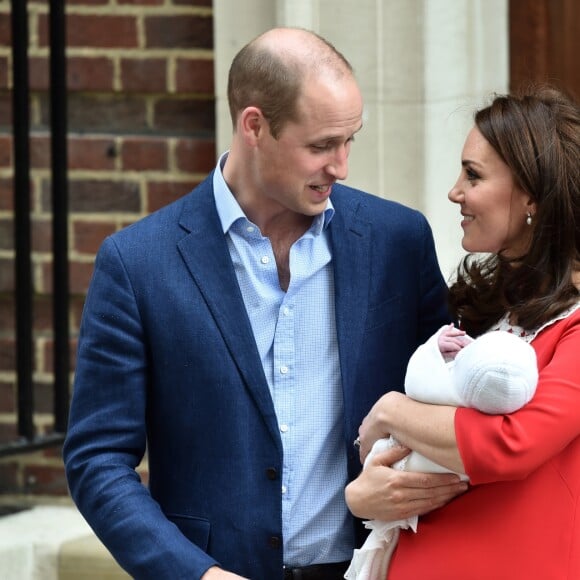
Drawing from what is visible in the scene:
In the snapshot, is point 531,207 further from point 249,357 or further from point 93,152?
point 93,152

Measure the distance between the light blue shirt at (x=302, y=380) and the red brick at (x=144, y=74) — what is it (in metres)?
1.27

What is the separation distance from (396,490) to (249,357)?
0.42 meters

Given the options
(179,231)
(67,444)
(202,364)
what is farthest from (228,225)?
(67,444)

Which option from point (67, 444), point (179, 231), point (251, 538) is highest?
point (179, 231)

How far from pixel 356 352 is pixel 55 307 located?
1355mm

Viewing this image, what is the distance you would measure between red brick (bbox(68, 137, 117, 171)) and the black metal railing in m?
0.18

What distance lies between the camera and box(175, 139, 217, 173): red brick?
4.02 metres

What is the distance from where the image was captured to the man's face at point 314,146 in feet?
8.86

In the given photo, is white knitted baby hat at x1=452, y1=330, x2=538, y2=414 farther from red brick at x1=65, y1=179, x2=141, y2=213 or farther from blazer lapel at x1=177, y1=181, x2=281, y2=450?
red brick at x1=65, y1=179, x2=141, y2=213

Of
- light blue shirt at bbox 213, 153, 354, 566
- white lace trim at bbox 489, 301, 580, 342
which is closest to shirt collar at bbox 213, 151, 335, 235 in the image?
light blue shirt at bbox 213, 153, 354, 566

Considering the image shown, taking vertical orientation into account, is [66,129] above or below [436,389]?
above

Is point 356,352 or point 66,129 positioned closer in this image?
point 356,352

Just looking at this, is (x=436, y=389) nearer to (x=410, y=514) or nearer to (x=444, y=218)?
(x=410, y=514)

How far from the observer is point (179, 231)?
2.82 metres
